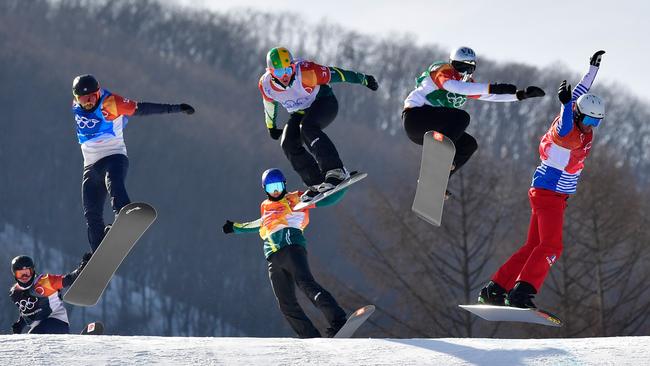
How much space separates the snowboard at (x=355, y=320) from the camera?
9.80m

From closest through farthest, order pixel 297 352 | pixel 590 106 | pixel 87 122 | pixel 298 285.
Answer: pixel 297 352 → pixel 590 106 → pixel 298 285 → pixel 87 122

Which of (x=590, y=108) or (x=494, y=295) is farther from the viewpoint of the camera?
(x=494, y=295)

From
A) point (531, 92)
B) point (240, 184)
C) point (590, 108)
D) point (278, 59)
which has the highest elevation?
point (278, 59)

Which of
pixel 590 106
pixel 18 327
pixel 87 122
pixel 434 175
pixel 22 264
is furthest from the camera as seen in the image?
pixel 18 327

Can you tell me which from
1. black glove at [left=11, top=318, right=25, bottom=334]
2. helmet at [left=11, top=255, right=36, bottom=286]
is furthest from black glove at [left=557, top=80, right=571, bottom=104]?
black glove at [left=11, top=318, right=25, bottom=334]

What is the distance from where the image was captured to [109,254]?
1067 cm

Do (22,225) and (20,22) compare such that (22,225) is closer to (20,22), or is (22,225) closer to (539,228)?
(20,22)

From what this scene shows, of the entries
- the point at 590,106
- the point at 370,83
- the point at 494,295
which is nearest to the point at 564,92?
the point at 590,106

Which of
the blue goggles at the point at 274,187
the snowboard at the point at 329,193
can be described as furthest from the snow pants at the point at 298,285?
the blue goggles at the point at 274,187

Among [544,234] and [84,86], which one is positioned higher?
[84,86]

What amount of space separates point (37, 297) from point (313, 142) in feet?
10.6

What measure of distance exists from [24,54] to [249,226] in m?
59.7

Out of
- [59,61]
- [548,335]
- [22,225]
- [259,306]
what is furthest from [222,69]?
[548,335]

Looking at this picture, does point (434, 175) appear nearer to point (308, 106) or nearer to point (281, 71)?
point (308, 106)
